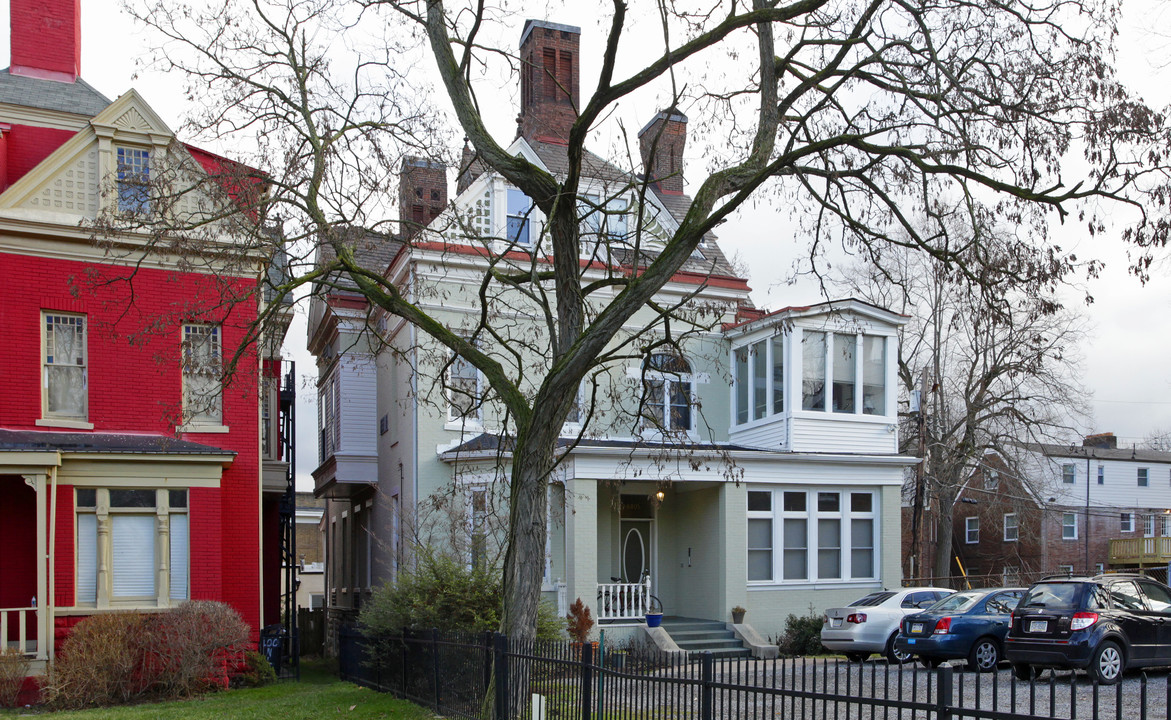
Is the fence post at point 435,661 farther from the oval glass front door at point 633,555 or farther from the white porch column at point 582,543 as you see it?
the oval glass front door at point 633,555

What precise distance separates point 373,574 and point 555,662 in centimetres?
1965

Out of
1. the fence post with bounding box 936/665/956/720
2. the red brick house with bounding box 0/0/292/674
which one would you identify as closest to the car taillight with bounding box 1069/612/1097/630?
the fence post with bounding box 936/665/956/720

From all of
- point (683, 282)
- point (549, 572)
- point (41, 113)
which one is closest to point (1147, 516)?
point (683, 282)

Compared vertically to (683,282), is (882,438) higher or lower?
lower

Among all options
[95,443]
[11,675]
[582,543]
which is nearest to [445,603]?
[582,543]

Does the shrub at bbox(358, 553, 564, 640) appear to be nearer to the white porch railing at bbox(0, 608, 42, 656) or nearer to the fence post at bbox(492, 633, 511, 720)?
the fence post at bbox(492, 633, 511, 720)

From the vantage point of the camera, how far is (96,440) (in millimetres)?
20078

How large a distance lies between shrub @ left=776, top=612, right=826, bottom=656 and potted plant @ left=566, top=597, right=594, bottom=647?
4.97 metres

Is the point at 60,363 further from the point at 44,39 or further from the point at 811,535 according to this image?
the point at 811,535

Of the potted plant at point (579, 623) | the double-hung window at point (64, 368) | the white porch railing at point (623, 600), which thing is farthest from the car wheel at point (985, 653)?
the double-hung window at point (64, 368)

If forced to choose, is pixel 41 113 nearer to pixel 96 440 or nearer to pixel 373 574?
pixel 96 440

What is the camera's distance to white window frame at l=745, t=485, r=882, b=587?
24.7 meters

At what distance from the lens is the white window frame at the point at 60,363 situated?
20469mm

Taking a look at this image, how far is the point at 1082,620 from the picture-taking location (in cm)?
1412
